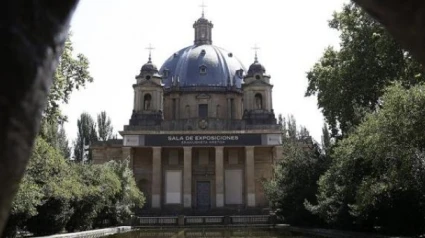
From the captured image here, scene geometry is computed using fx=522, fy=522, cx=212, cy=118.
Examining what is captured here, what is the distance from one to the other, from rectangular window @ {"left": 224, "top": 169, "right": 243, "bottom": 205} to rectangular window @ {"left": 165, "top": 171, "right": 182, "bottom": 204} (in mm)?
4489

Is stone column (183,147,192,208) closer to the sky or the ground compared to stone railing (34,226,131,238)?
closer to the sky

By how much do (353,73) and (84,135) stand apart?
40.8 m

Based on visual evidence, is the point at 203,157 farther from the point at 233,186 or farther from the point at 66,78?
the point at 66,78

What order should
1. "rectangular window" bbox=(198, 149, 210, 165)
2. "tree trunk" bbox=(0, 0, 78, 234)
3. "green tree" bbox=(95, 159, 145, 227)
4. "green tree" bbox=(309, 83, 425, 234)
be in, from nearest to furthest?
"tree trunk" bbox=(0, 0, 78, 234) → "green tree" bbox=(309, 83, 425, 234) → "green tree" bbox=(95, 159, 145, 227) → "rectangular window" bbox=(198, 149, 210, 165)

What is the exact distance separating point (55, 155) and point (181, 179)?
111ft

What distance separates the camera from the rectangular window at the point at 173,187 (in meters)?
48.4

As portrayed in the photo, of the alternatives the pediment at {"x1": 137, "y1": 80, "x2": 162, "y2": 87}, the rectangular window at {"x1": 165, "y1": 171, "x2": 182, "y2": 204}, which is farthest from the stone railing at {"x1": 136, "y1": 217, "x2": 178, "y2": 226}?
the pediment at {"x1": 137, "y1": 80, "x2": 162, "y2": 87}

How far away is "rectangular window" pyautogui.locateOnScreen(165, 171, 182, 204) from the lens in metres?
48.4

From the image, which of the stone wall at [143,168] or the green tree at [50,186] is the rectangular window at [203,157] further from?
the green tree at [50,186]

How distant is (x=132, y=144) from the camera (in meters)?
48.3

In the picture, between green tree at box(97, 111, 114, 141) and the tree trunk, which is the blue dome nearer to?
green tree at box(97, 111, 114, 141)

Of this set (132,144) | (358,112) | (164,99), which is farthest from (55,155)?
(164,99)

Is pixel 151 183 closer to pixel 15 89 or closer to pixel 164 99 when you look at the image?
pixel 164 99

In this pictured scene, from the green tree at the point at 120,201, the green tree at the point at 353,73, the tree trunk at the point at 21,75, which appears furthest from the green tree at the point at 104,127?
the tree trunk at the point at 21,75
